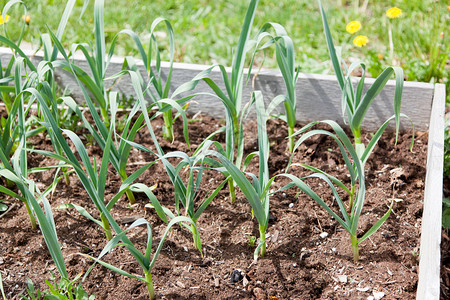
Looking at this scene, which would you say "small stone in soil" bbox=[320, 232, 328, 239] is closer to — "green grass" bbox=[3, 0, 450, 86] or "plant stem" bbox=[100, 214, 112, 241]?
"plant stem" bbox=[100, 214, 112, 241]

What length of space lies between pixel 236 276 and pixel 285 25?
6.60 ft

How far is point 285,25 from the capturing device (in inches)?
130

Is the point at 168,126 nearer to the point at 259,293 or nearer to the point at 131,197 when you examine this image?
the point at 131,197

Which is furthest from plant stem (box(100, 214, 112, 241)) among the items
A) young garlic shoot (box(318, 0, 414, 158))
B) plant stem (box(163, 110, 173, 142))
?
young garlic shoot (box(318, 0, 414, 158))

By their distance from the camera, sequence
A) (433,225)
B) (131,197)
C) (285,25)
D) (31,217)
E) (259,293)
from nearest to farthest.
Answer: (433,225), (259,293), (31,217), (131,197), (285,25)

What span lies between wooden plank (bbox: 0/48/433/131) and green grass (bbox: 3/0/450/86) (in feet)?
1.42

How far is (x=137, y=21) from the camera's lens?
11.3 feet

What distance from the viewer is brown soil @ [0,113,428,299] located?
1723 millimetres

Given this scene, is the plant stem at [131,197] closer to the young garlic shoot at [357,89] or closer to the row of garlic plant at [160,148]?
the row of garlic plant at [160,148]

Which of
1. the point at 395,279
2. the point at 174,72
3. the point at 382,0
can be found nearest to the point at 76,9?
the point at 174,72

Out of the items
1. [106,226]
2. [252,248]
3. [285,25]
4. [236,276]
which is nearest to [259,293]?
[236,276]

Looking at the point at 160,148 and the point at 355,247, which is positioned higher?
the point at 160,148

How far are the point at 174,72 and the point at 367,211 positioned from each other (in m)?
1.11

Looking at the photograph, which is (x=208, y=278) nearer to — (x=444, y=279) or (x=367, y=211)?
(x=367, y=211)
